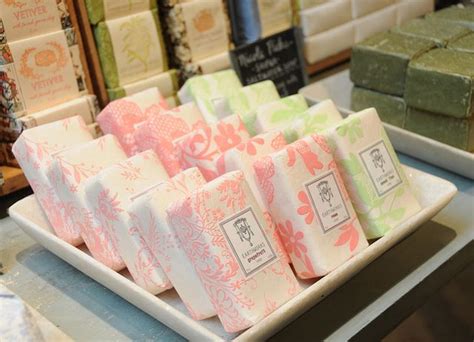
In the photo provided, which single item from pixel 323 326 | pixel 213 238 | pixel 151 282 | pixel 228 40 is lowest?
pixel 323 326

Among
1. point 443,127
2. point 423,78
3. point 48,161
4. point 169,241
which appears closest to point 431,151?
point 443,127

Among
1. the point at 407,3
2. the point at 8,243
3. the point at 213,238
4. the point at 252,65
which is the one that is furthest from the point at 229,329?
the point at 407,3

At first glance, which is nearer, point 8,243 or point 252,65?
point 8,243

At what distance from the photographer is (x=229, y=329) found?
998 mm

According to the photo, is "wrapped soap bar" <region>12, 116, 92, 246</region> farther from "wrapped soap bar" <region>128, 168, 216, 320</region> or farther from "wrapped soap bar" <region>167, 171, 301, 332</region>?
"wrapped soap bar" <region>167, 171, 301, 332</region>

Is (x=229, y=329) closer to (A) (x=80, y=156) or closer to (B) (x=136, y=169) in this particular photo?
(B) (x=136, y=169)

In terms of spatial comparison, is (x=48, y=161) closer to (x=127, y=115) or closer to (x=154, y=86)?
(x=127, y=115)

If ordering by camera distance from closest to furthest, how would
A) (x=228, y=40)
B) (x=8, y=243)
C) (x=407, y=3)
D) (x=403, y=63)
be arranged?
(x=8, y=243), (x=403, y=63), (x=228, y=40), (x=407, y=3)

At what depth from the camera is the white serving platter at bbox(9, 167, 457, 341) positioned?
99 centimetres

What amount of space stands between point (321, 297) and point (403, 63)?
2.51 ft

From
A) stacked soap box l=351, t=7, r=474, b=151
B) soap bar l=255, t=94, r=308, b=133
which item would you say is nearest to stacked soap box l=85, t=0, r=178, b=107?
soap bar l=255, t=94, r=308, b=133

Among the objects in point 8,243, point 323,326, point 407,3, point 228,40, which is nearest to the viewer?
point 323,326

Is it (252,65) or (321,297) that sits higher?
(252,65)

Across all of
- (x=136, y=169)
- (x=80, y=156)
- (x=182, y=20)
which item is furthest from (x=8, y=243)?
(x=182, y=20)
